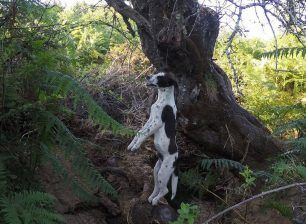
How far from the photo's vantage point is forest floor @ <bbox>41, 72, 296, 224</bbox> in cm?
329

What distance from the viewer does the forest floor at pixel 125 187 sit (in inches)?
129

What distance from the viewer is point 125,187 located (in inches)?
143

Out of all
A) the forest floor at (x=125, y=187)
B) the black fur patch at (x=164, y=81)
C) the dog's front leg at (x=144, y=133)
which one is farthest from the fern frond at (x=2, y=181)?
the black fur patch at (x=164, y=81)

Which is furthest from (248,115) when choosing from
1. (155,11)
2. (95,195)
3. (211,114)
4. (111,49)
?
(111,49)

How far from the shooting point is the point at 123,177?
372cm

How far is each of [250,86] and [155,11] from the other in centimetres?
256

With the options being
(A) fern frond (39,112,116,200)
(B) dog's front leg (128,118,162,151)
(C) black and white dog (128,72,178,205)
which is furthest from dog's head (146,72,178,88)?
(A) fern frond (39,112,116,200)

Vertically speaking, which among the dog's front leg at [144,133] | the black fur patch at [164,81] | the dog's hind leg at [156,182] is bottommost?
the dog's hind leg at [156,182]

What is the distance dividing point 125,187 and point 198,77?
1.11 meters

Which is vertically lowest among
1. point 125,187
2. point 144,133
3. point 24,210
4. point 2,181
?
point 125,187

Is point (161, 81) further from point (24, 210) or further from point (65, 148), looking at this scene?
point (24, 210)

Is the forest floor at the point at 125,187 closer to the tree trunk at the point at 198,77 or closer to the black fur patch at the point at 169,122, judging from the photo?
the tree trunk at the point at 198,77

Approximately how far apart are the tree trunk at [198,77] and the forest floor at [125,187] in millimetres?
317

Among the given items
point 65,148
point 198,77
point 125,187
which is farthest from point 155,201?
point 198,77
